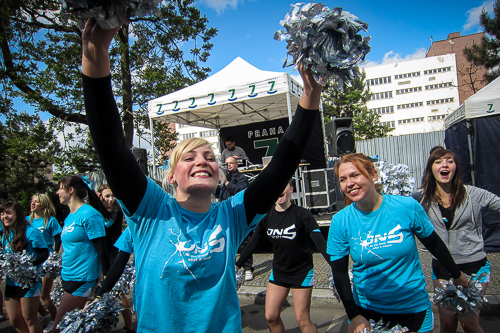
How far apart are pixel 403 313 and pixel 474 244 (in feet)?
4.54

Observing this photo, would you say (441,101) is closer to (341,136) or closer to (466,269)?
(341,136)

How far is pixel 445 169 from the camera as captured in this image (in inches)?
120

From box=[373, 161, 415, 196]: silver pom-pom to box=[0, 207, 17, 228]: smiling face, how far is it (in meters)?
4.80

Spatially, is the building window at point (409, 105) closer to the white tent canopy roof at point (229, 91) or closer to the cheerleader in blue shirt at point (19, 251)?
the white tent canopy roof at point (229, 91)

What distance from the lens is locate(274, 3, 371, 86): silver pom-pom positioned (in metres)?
1.16

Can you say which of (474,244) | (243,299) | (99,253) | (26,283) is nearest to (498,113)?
(474,244)

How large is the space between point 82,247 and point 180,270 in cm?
260

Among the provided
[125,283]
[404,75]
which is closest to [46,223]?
[125,283]

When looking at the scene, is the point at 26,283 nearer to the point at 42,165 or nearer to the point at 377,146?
the point at 377,146

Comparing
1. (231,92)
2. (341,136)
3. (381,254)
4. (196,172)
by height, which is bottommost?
(381,254)

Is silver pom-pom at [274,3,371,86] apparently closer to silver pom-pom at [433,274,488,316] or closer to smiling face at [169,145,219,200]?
smiling face at [169,145,219,200]

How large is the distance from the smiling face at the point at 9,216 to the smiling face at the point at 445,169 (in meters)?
5.18

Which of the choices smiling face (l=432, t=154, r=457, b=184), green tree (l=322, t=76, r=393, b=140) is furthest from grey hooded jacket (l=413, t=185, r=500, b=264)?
green tree (l=322, t=76, r=393, b=140)

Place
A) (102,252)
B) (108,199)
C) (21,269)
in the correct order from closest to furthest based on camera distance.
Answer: (102,252) → (21,269) → (108,199)
